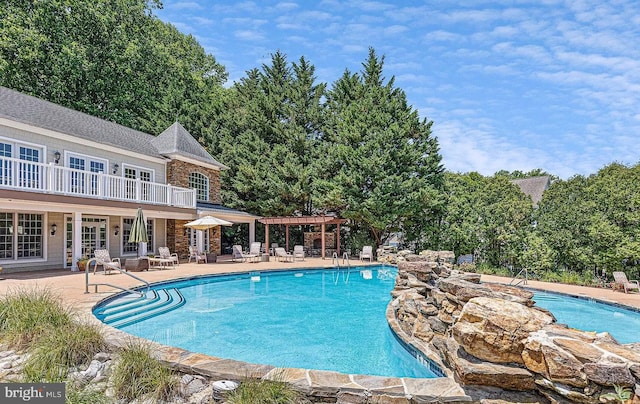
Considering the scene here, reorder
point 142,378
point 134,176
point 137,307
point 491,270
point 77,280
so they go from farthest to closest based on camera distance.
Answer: point 134,176 < point 491,270 < point 77,280 < point 137,307 < point 142,378

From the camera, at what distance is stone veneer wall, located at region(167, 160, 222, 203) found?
20.4 metres

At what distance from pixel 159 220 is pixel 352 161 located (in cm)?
1079

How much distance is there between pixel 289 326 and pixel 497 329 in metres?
5.30

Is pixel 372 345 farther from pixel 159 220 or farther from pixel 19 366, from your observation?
pixel 159 220

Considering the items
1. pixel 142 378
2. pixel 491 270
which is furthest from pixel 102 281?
pixel 491 270

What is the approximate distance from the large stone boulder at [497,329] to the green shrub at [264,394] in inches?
68.5

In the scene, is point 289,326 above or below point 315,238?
below

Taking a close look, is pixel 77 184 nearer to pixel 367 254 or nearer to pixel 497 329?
pixel 367 254

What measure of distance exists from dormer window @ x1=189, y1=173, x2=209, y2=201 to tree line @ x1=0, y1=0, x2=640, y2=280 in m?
2.41

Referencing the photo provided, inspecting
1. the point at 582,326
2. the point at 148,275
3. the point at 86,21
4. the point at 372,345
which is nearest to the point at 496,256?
the point at 582,326

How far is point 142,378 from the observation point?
4062 millimetres

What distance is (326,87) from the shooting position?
2708 centimetres

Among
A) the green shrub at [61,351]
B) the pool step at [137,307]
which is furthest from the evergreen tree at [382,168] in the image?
the green shrub at [61,351]

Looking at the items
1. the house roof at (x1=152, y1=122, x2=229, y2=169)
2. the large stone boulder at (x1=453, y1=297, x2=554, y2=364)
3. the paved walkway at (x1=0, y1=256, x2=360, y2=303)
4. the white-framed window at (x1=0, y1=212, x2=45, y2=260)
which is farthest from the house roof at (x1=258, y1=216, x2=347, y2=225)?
the large stone boulder at (x1=453, y1=297, x2=554, y2=364)
